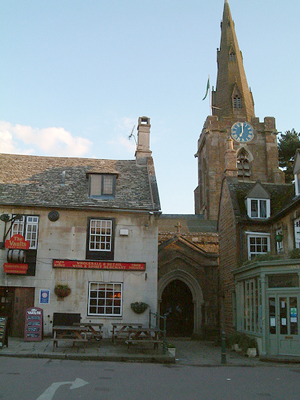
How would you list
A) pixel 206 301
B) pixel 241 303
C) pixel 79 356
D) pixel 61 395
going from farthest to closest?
1. pixel 206 301
2. pixel 241 303
3. pixel 79 356
4. pixel 61 395

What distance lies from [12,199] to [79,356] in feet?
29.8

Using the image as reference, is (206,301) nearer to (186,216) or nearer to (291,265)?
(291,265)

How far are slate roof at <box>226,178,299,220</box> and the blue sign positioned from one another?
10.3 metres

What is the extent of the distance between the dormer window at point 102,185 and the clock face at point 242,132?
28.9 meters

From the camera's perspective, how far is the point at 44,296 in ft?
63.8

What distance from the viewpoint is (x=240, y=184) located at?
2516cm

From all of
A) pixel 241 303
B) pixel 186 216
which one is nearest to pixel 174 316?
pixel 241 303

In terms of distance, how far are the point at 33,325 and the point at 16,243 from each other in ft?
12.9

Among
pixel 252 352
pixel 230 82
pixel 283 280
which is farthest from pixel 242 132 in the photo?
pixel 252 352

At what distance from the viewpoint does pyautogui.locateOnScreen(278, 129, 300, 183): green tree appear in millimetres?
51425

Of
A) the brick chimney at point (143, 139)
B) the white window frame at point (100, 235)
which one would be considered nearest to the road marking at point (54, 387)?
the white window frame at point (100, 235)

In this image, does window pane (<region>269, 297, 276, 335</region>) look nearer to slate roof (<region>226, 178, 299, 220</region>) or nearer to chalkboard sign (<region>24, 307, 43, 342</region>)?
slate roof (<region>226, 178, 299, 220</region>)

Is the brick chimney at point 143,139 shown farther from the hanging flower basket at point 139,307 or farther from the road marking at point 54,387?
the road marking at point 54,387

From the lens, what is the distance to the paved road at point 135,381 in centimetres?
894
